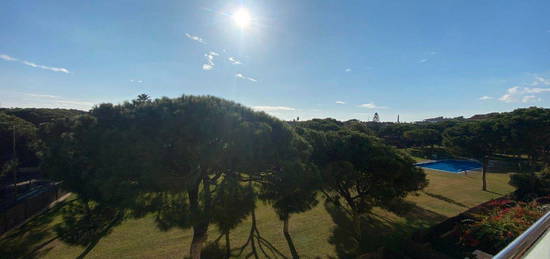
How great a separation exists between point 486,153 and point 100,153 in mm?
25532

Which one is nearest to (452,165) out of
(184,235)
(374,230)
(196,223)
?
(374,230)

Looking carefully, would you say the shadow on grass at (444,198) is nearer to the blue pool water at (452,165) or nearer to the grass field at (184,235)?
the grass field at (184,235)

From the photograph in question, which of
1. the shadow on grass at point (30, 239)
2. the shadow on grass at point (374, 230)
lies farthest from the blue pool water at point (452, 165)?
the shadow on grass at point (30, 239)

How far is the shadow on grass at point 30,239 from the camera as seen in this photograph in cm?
763

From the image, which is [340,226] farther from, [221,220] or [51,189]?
[51,189]

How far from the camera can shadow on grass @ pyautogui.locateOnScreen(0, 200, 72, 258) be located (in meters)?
7.63

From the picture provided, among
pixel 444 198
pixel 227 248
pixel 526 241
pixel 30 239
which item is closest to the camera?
pixel 526 241

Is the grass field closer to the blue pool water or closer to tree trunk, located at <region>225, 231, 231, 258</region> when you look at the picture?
tree trunk, located at <region>225, 231, 231, 258</region>

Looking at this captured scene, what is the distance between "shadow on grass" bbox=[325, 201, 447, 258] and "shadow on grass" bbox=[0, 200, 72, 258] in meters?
11.8

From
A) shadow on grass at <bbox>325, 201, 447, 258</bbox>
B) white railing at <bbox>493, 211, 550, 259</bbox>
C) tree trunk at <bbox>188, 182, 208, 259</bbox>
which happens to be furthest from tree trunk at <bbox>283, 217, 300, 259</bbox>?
white railing at <bbox>493, 211, 550, 259</bbox>

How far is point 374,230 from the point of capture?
1013 cm

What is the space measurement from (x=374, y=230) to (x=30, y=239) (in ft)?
50.3

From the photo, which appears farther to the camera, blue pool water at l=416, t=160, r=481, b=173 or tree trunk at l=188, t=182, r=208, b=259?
blue pool water at l=416, t=160, r=481, b=173

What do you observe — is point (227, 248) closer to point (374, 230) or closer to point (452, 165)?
point (374, 230)
